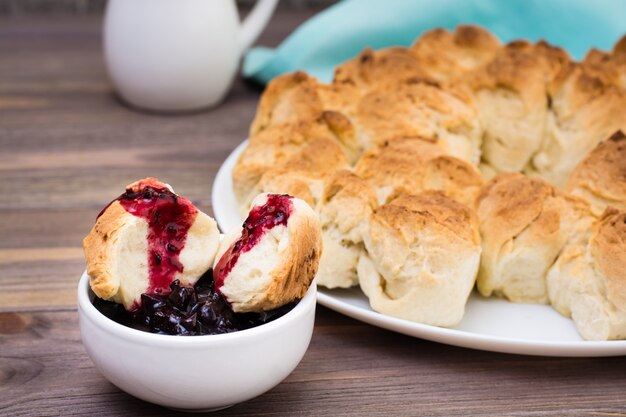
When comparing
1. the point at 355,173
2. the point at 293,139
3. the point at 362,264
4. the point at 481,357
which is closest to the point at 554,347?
the point at 481,357

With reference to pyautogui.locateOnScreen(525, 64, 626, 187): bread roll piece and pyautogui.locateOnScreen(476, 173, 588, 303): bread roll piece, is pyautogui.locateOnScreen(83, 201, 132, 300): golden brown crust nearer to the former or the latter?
pyautogui.locateOnScreen(476, 173, 588, 303): bread roll piece

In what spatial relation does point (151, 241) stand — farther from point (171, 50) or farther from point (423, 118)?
point (171, 50)

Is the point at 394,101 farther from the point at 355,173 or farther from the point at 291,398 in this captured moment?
the point at 291,398

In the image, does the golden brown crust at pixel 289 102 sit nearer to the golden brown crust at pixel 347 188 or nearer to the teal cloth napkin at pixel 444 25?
the golden brown crust at pixel 347 188

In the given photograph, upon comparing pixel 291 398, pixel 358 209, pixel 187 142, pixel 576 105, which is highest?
pixel 576 105

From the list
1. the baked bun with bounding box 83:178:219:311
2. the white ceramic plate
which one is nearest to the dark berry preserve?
the baked bun with bounding box 83:178:219:311

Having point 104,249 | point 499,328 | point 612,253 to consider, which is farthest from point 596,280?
point 104,249
